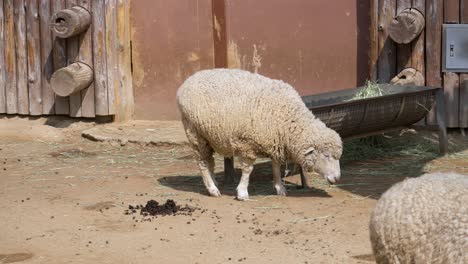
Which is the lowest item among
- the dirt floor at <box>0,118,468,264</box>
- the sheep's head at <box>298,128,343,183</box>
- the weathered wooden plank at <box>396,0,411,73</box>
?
the dirt floor at <box>0,118,468,264</box>

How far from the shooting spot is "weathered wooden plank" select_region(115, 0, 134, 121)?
12.7 metres

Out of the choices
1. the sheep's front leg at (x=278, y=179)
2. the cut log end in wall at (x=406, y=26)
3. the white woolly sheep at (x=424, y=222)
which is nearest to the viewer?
the white woolly sheep at (x=424, y=222)

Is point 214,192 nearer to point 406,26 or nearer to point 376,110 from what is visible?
point 376,110

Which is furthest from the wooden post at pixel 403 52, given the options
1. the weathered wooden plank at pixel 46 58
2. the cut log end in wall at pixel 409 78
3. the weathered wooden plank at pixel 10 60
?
the weathered wooden plank at pixel 10 60

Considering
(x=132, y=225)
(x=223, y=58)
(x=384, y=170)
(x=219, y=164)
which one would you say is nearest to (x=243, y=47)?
(x=223, y=58)

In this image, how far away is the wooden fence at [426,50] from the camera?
37.3ft

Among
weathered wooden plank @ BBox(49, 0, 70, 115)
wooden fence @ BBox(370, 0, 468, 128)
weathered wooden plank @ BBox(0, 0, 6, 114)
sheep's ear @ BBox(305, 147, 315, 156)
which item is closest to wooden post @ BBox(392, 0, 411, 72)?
wooden fence @ BBox(370, 0, 468, 128)

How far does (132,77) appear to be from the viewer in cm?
1291

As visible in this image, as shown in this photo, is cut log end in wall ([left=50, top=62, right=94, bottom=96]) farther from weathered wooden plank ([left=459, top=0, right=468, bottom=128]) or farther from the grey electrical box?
weathered wooden plank ([left=459, top=0, right=468, bottom=128])

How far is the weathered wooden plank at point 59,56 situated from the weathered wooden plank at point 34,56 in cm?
26

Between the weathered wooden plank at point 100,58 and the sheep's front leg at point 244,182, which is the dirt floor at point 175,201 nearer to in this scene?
the sheep's front leg at point 244,182

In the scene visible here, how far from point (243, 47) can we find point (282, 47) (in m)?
0.53

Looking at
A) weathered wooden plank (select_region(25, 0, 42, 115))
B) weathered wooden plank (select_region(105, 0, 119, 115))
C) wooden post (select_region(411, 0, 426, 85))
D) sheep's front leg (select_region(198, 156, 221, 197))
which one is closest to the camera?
sheep's front leg (select_region(198, 156, 221, 197))

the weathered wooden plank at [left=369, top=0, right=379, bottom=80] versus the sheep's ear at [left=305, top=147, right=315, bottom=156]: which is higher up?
the weathered wooden plank at [left=369, top=0, right=379, bottom=80]
